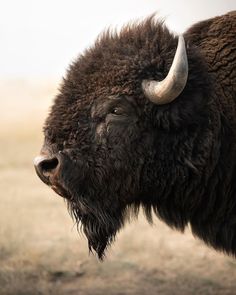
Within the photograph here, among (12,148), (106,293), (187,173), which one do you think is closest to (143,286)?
(106,293)

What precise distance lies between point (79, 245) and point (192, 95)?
4501 millimetres

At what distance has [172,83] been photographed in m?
→ 4.94

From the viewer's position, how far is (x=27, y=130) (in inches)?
784

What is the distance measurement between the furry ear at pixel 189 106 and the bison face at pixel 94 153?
12 centimetres

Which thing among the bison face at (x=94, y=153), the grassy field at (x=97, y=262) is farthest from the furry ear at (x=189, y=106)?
the grassy field at (x=97, y=262)

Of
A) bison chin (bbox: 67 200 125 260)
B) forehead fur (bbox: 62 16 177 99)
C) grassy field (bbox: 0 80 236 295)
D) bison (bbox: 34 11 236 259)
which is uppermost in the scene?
forehead fur (bbox: 62 16 177 99)

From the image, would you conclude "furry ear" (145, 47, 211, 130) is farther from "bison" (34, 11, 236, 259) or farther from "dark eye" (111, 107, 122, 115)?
"dark eye" (111, 107, 122, 115)

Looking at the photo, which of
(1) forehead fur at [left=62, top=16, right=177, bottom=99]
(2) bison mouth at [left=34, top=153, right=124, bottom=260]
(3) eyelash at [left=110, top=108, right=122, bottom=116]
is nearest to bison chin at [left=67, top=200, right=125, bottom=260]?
(2) bison mouth at [left=34, top=153, right=124, bottom=260]

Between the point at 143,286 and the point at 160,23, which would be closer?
the point at 160,23

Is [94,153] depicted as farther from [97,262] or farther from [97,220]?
[97,262]

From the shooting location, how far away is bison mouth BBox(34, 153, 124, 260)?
4918 millimetres

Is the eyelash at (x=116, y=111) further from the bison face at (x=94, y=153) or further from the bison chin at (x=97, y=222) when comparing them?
the bison chin at (x=97, y=222)

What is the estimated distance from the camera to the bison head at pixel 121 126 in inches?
195

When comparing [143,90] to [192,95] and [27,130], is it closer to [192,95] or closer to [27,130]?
[192,95]
